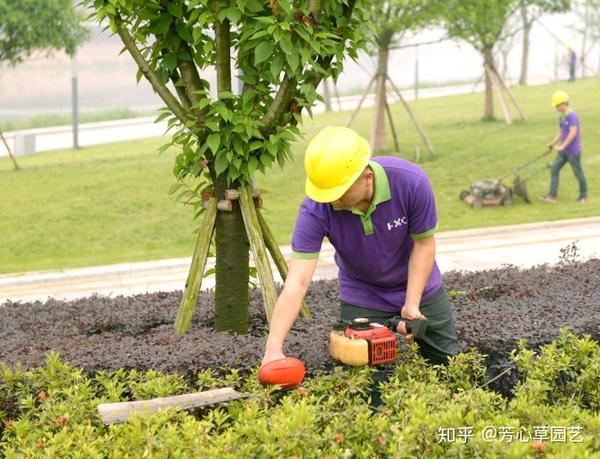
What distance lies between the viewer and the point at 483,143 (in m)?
19.8

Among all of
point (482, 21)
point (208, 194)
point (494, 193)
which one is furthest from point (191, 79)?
point (482, 21)

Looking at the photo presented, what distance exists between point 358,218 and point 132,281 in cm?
681

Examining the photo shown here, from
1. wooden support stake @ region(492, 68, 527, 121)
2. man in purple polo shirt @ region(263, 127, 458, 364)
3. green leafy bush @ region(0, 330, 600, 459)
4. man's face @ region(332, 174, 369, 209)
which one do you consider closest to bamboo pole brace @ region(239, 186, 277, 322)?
man in purple polo shirt @ region(263, 127, 458, 364)

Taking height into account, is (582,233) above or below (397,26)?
below

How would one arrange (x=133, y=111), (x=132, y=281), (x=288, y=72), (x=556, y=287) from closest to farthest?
1. (x=288, y=72)
2. (x=556, y=287)
3. (x=132, y=281)
4. (x=133, y=111)

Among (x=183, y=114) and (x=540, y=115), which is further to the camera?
(x=540, y=115)

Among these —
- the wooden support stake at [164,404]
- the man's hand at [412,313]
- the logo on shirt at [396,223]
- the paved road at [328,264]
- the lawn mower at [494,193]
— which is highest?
the logo on shirt at [396,223]

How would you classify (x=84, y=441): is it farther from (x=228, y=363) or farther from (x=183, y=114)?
(x=183, y=114)

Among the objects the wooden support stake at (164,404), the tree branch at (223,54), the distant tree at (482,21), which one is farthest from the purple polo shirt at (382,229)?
the distant tree at (482,21)

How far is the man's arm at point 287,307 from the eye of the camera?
417 cm

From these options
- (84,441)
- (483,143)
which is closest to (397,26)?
(483,143)

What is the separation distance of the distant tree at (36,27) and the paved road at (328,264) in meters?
7.01

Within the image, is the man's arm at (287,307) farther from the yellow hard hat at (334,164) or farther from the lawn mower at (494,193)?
the lawn mower at (494,193)

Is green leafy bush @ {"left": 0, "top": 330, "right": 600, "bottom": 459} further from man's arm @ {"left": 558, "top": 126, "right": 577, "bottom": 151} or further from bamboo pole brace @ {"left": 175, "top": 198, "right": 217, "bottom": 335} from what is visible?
man's arm @ {"left": 558, "top": 126, "right": 577, "bottom": 151}
